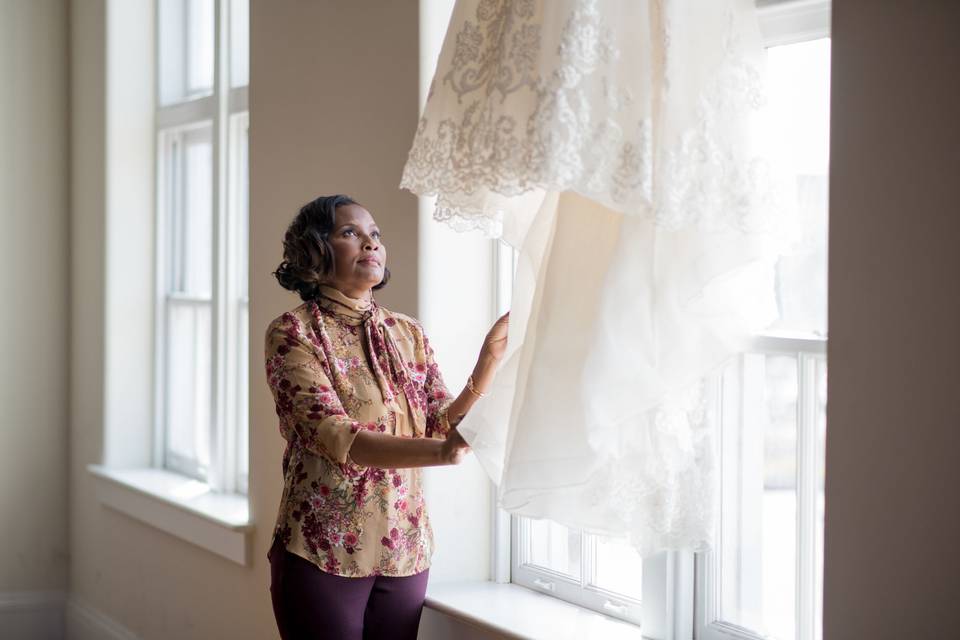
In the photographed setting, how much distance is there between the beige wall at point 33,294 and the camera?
15.1 feet

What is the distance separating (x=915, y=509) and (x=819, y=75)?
86 cm

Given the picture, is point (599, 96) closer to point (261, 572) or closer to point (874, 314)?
point (874, 314)

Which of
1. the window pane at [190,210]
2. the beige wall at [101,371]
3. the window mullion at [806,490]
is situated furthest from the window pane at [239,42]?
the window mullion at [806,490]

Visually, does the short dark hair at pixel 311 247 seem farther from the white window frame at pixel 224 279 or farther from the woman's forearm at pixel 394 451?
the white window frame at pixel 224 279

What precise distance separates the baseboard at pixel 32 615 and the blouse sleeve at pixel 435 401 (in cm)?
313

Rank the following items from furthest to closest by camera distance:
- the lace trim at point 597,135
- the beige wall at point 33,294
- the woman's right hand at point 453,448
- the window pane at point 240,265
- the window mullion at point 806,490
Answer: the beige wall at point 33,294 < the window pane at point 240,265 < the window mullion at point 806,490 < the woman's right hand at point 453,448 < the lace trim at point 597,135

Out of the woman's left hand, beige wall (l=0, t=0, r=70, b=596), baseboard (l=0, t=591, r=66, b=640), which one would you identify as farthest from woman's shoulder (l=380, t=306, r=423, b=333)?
baseboard (l=0, t=591, r=66, b=640)

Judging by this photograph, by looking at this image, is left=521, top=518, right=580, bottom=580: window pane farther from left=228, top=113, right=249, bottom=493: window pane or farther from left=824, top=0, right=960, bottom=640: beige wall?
left=228, top=113, right=249, bottom=493: window pane

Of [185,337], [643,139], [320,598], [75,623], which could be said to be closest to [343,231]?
[320,598]

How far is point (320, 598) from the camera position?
2254 mm

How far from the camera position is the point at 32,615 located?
15.5ft

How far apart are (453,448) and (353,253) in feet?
1.86

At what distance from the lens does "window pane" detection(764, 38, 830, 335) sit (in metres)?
2.00

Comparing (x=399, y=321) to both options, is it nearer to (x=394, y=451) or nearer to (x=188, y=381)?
(x=394, y=451)
